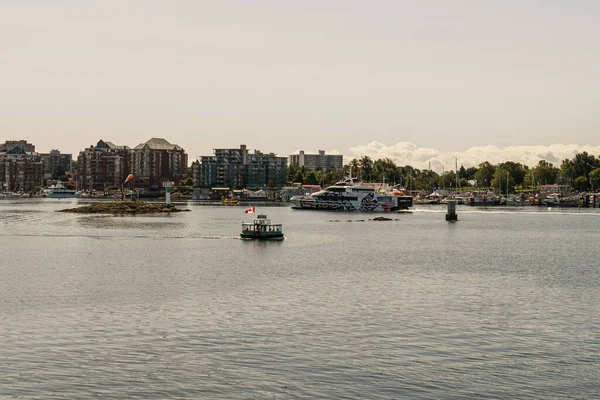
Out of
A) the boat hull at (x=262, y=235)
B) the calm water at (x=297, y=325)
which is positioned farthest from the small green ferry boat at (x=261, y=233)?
the calm water at (x=297, y=325)

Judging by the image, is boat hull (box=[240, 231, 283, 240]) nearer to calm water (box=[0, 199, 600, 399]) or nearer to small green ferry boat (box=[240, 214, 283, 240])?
small green ferry boat (box=[240, 214, 283, 240])

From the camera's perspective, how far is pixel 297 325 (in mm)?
44594

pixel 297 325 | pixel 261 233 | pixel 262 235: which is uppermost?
pixel 261 233

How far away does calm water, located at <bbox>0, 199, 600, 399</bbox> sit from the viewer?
106ft

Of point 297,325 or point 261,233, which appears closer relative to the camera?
point 297,325

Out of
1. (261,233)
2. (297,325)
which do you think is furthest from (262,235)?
Answer: (297,325)

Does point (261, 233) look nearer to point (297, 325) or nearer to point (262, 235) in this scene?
point (262, 235)

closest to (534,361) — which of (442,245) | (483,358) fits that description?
(483,358)

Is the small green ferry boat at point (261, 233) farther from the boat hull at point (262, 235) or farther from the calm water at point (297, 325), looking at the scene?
the calm water at point (297, 325)

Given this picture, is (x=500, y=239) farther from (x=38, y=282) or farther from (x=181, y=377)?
(x=181, y=377)

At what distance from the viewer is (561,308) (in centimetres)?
5144

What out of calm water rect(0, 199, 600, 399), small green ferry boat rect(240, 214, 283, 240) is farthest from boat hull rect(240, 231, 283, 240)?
calm water rect(0, 199, 600, 399)

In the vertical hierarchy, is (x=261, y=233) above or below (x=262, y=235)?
above

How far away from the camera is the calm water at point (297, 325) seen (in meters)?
32.4
